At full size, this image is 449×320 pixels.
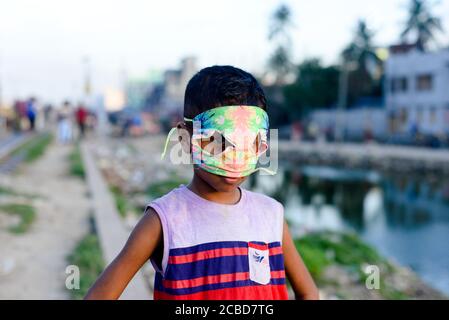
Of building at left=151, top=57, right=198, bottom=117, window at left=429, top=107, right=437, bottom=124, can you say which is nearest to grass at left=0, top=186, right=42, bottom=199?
window at left=429, top=107, right=437, bottom=124

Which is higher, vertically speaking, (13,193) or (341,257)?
(13,193)

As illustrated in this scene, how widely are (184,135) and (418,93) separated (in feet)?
112

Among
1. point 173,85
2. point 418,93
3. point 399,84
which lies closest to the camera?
point 418,93

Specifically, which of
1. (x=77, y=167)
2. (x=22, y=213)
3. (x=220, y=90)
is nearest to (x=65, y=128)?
(x=77, y=167)

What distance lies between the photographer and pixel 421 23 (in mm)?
39688

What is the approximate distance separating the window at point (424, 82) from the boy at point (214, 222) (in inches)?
1316

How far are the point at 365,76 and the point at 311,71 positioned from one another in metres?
4.16

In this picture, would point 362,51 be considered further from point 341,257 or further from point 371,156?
point 341,257

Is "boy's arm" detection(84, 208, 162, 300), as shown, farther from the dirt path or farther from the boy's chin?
the dirt path

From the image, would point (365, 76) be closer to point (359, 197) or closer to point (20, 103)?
point (359, 197)

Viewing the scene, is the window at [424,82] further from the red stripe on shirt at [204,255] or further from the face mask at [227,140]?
the red stripe on shirt at [204,255]

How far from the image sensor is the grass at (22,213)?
6414 millimetres

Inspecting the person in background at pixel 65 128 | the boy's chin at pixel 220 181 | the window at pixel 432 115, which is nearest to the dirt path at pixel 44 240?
the boy's chin at pixel 220 181
